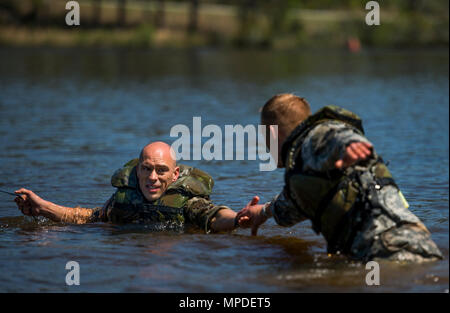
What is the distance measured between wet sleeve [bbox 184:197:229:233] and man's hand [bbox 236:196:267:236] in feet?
2.31

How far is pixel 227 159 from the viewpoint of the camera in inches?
531

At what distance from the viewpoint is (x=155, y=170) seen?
841cm

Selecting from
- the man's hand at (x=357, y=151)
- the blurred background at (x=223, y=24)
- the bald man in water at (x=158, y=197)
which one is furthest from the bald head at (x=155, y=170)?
the blurred background at (x=223, y=24)

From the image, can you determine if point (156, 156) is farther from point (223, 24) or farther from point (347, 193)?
point (223, 24)

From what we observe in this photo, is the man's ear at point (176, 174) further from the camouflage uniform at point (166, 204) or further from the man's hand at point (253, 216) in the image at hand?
the man's hand at point (253, 216)

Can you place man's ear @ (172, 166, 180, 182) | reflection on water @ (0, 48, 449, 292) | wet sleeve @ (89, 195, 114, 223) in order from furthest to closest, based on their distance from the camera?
wet sleeve @ (89, 195, 114, 223), man's ear @ (172, 166, 180, 182), reflection on water @ (0, 48, 449, 292)

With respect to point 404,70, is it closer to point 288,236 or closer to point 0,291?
point 288,236

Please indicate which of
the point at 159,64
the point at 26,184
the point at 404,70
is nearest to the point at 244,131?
the point at 26,184

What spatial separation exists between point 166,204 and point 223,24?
76.0 metres

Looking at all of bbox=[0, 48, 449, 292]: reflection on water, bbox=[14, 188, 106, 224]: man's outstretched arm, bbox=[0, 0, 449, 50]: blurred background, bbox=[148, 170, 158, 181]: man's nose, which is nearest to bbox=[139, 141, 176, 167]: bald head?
bbox=[148, 170, 158, 181]: man's nose

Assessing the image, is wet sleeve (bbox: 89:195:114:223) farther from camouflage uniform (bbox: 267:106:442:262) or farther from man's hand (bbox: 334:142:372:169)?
man's hand (bbox: 334:142:372:169)

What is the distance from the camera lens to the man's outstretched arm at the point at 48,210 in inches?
341

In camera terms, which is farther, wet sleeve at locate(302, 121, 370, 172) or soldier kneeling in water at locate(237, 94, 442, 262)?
soldier kneeling in water at locate(237, 94, 442, 262)

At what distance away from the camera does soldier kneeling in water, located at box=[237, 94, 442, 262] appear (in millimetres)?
6055
